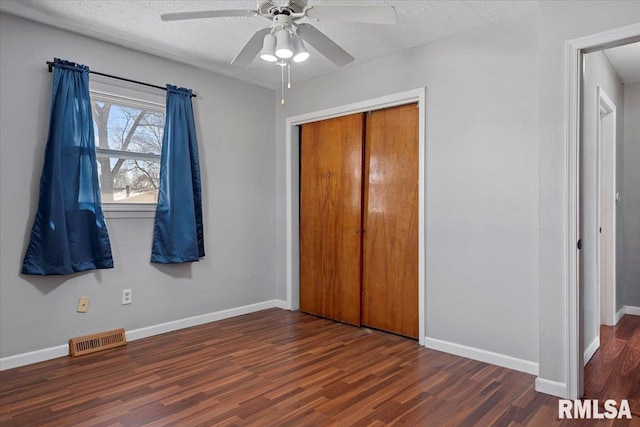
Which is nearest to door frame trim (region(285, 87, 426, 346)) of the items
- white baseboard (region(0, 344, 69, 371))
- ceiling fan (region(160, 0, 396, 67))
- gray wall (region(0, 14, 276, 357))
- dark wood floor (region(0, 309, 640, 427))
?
gray wall (region(0, 14, 276, 357))

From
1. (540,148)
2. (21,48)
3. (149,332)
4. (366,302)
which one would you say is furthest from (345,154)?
(21,48)

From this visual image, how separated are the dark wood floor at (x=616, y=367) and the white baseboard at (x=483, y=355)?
1.13ft

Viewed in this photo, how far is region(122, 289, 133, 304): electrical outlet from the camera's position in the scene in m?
3.43

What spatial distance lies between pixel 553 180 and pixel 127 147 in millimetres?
3241

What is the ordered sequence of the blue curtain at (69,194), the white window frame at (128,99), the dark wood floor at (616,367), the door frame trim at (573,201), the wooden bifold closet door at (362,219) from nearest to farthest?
the door frame trim at (573,201), the dark wood floor at (616,367), the blue curtain at (69,194), the white window frame at (128,99), the wooden bifold closet door at (362,219)

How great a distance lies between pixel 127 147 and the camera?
3465mm

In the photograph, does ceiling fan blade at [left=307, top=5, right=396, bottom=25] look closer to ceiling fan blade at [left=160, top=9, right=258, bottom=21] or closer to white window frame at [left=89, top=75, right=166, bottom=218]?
ceiling fan blade at [left=160, top=9, right=258, bottom=21]

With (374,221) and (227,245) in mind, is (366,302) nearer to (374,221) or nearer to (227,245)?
(374,221)

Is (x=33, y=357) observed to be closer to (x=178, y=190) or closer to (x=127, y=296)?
(x=127, y=296)

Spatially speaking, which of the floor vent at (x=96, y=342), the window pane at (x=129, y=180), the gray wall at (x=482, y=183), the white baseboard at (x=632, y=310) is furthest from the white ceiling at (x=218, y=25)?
the white baseboard at (x=632, y=310)

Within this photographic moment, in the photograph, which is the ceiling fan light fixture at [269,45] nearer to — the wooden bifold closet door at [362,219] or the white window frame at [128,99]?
the wooden bifold closet door at [362,219]

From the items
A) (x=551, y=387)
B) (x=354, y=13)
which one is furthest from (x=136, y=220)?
(x=551, y=387)

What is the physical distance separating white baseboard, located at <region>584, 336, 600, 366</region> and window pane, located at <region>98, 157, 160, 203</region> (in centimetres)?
370

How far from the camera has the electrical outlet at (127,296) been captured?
3434mm
